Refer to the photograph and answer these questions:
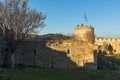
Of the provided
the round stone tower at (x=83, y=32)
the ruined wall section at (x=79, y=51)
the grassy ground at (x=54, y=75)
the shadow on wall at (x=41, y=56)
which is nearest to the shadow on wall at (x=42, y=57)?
the shadow on wall at (x=41, y=56)

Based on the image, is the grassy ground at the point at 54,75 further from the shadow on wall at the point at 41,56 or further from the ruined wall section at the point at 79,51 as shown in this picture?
the shadow on wall at the point at 41,56

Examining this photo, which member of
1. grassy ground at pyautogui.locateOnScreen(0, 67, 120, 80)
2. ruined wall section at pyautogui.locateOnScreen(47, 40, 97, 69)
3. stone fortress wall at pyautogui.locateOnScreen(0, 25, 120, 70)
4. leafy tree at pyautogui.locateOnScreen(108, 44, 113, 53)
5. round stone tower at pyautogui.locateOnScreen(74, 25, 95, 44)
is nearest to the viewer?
grassy ground at pyautogui.locateOnScreen(0, 67, 120, 80)

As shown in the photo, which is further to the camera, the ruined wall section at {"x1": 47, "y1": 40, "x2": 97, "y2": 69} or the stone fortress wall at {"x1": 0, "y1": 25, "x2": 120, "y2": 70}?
the stone fortress wall at {"x1": 0, "y1": 25, "x2": 120, "y2": 70}

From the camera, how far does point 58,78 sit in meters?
31.8

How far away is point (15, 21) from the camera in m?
38.6

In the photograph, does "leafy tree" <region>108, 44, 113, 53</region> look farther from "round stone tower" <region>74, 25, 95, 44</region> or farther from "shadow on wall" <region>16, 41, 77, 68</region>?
"shadow on wall" <region>16, 41, 77, 68</region>

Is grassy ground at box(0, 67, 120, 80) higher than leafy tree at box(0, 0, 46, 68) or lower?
lower

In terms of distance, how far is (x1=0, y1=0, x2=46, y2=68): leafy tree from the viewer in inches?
1518

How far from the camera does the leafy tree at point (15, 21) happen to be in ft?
127

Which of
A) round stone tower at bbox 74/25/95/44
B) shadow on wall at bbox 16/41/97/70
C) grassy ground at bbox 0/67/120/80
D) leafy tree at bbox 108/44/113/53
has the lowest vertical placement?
grassy ground at bbox 0/67/120/80

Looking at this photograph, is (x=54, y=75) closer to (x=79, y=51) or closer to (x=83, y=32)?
(x=79, y=51)

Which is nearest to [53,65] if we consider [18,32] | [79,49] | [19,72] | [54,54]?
[54,54]

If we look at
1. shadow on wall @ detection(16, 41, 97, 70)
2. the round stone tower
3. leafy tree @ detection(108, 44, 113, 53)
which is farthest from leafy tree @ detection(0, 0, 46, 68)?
leafy tree @ detection(108, 44, 113, 53)

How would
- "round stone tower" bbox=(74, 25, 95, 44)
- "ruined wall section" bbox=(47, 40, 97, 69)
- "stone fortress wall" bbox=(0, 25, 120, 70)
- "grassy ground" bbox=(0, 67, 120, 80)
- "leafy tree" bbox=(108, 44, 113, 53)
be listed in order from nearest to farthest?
"grassy ground" bbox=(0, 67, 120, 80), "ruined wall section" bbox=(47, 40, 97, 69), "stone fortress wall" bbox=(0, 25, 120, 70), "round stone tower" bbox=(74, 25, 95, 44), "leafy tree" bbox=(108, 44, 113, 53)
